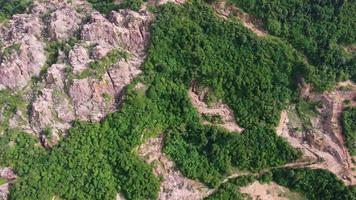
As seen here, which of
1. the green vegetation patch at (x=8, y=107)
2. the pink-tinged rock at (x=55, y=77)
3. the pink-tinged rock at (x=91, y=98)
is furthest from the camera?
the pink-tinged rock at (x=91, y=98)

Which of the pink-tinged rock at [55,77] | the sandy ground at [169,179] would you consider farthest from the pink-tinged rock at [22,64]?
the sandy ground at [169,179]

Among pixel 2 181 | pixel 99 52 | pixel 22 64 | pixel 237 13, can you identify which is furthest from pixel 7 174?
pixel 237 13

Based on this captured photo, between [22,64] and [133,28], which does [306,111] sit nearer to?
[133,28]

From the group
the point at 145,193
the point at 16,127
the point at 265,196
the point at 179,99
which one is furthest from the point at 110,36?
the point at 265,196

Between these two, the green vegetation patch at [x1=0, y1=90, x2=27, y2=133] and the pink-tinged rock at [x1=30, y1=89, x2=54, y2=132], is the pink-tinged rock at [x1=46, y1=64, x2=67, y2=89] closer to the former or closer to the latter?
the pink-tinged rock at [x1=30, y1=89, x2=54, y2=132]

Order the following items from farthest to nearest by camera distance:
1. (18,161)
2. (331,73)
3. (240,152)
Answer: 1. (331,73)
2. (240,152)
3. (18,161)

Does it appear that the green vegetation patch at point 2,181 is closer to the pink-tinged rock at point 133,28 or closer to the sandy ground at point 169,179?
the sandy ground at point 169,179

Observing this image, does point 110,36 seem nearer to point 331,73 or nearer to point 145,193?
point 145,193
